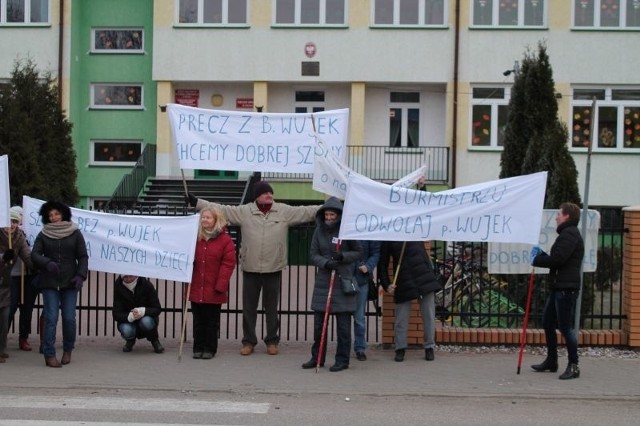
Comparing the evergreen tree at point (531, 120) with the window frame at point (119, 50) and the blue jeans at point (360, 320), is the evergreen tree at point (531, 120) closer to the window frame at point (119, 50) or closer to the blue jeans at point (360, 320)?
the blue jeans at point (360, 320)

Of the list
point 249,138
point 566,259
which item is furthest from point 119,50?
point 566,259

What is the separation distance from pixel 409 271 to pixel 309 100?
16703 millimetres

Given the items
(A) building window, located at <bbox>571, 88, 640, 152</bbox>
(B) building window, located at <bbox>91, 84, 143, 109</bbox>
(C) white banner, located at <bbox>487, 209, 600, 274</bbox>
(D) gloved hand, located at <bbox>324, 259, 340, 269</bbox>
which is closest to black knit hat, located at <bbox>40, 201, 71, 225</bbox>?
(D) gloved hand, located at <bbox>324, 259, 340, 269</bbox>

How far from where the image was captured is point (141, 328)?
10031 mm

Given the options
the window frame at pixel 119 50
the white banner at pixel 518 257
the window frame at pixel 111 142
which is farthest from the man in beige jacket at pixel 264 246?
the window frame at pixel 119 50

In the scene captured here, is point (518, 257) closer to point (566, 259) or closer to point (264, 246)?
point (566, 259)

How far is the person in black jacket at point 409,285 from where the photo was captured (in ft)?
31.8

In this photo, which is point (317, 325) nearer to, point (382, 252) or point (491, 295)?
point (382, 252)

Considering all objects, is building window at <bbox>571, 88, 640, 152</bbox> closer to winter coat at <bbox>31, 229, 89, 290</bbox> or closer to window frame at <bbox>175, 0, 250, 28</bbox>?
window frame at <bbox>175, 0, 250, 28</bbox>

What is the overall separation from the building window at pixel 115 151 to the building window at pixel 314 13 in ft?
18.9

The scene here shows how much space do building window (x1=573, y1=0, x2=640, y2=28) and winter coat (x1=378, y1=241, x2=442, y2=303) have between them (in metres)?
17.0

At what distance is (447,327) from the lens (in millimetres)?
10727

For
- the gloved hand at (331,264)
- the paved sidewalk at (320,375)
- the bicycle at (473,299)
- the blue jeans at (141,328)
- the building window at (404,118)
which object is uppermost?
the building window at (404,118)

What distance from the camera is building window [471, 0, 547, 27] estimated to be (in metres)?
24.7
